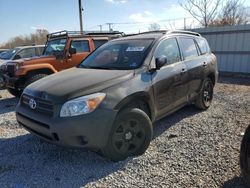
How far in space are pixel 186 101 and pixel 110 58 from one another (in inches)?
68.8

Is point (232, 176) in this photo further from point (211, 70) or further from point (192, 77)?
point (211, 70)

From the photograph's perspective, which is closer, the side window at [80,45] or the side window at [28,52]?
the side window at [80,45]

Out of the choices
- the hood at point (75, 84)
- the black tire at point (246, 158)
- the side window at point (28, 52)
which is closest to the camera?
the black tire at point (246, 158)

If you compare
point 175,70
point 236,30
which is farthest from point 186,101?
point 236,30

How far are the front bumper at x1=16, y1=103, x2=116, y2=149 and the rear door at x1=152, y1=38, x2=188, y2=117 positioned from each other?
1.16 meters

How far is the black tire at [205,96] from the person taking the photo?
6039 mm

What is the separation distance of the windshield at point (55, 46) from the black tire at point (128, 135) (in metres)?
5.21

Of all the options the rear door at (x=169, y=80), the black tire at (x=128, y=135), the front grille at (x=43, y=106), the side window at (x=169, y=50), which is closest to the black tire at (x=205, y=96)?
the rear door at (x=169, y=80)

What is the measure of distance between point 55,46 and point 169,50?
4909 mm

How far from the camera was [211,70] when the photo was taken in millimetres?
6297

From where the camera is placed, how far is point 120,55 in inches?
186

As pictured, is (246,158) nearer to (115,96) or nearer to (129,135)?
(129,135)

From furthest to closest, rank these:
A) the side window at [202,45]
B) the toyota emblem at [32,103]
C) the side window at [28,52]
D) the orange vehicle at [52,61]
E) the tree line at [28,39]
Result: the tree line at [28,39], the side window at [28,52], the orange vehicle at [52,61], the side window at [202,45], the toyota emblem at [32,103]

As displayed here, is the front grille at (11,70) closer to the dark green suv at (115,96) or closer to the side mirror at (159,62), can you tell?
the dark green suv at (115,96)
